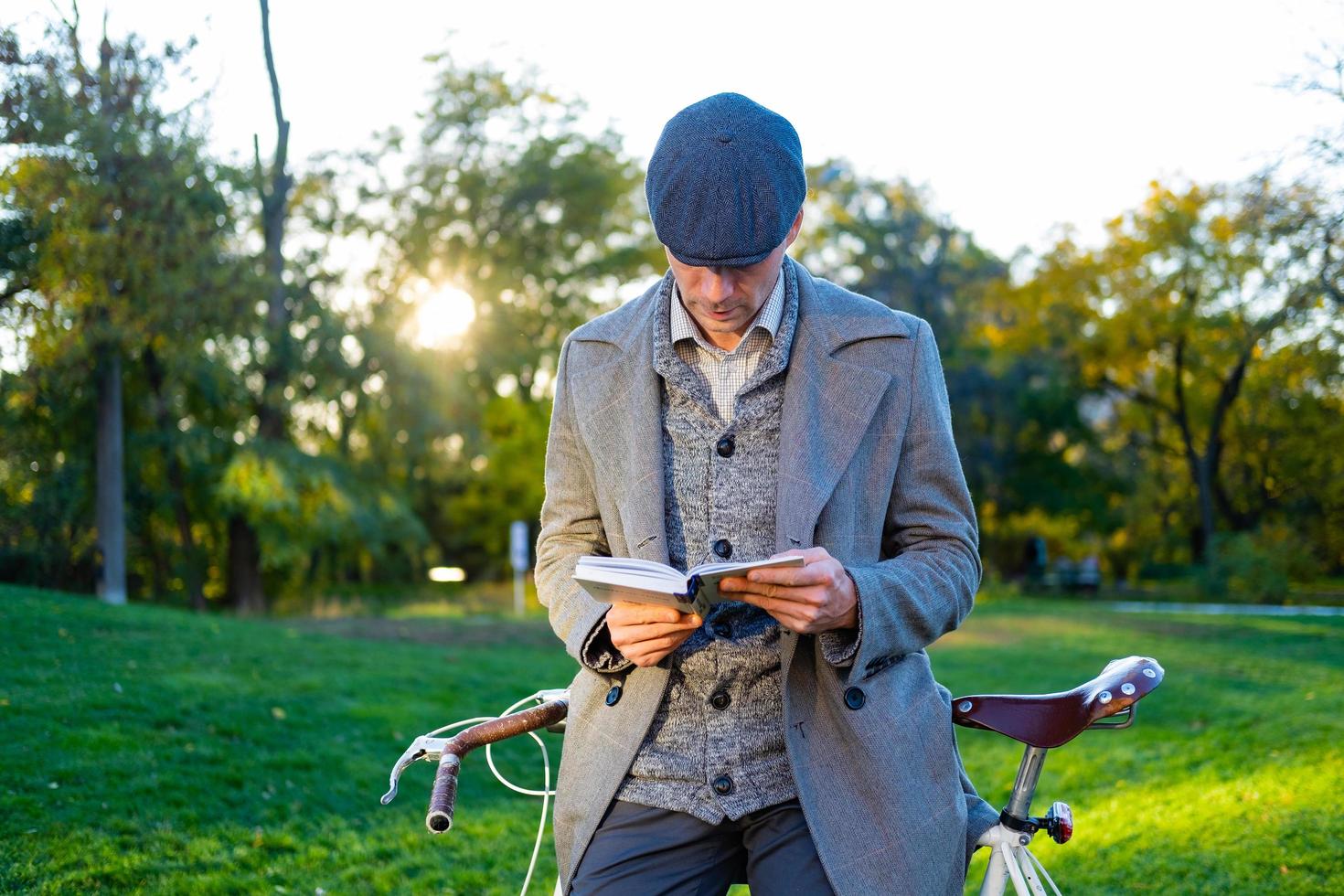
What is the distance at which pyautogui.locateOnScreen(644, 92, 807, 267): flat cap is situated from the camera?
7.75 ft

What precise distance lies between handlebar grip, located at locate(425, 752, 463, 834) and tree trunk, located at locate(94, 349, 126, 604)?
59.7ft

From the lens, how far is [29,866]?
19.7ft

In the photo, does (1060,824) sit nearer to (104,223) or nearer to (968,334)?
(104,223)

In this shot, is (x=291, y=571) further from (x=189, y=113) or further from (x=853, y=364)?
(x=853, y=364)

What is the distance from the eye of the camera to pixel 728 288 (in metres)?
2.48

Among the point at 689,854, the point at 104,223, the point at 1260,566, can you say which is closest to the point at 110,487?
the point at 104,223

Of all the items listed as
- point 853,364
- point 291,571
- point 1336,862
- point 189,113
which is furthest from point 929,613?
point 291,571

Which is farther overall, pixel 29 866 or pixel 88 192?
pixel 88 192

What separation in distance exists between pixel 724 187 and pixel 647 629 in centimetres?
83

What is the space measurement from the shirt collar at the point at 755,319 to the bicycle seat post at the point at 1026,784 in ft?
3.83

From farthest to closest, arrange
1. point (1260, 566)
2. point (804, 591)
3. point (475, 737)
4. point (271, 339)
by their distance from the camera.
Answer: point (1260, 566) < point (271, 339) < point (475, 737) < point (804, 591)

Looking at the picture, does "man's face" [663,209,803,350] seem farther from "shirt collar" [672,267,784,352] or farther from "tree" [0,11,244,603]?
"tree" [0,11,244,603]

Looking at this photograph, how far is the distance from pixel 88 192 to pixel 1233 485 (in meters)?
28.5

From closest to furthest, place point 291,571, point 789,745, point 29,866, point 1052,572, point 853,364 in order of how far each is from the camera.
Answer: point 789,745 < point 853,364 < point 29,866 < point 291,571 < point 1052,572
